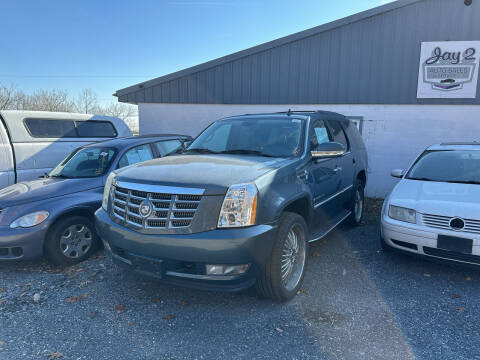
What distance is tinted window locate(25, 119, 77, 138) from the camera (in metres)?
6.40

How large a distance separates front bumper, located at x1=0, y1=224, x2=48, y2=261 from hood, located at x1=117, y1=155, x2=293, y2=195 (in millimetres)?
1520

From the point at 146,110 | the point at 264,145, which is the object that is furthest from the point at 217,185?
the point at 146,110

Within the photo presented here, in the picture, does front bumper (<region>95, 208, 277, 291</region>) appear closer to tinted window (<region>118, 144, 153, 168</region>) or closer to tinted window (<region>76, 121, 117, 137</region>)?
tinted window (<region>118, 144, 153, 168</region>)

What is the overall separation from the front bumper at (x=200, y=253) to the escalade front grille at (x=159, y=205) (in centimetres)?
10

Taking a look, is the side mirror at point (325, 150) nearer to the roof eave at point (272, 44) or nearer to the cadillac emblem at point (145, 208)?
the cadillac emblem at point (145, 208)

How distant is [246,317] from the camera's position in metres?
2.97

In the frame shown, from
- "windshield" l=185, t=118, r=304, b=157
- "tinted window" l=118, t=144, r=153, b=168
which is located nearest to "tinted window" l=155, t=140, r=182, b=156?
"tinted window" l=118, t=144, r=153, b=168

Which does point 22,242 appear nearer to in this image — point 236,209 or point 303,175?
point 236,209

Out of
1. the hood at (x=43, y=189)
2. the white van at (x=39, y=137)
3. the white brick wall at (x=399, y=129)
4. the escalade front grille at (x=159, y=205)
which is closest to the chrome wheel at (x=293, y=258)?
the escalade front grille at (x=159, y=205)

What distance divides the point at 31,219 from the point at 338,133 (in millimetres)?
4449

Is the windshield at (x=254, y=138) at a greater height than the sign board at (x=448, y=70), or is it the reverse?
the sign board at (x=448, y=70)

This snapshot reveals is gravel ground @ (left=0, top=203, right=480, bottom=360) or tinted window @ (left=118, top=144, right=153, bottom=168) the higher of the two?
tinted window @ (left=118, top=144, right=153, bottom=168)

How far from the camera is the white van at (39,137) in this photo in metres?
5.88

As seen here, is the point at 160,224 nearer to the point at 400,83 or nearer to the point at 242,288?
the point at 242,288
